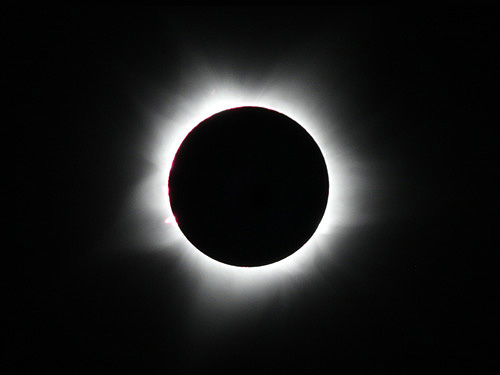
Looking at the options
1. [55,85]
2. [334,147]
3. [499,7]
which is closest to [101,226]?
[55,85]

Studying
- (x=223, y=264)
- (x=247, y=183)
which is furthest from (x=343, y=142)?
(x=223, y=264)

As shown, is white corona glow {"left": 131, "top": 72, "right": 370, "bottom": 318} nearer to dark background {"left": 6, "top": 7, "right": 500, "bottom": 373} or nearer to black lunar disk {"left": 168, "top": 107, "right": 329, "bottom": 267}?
dark background {"left": 6, "top": 7, "right": 500, "bottom": 373}

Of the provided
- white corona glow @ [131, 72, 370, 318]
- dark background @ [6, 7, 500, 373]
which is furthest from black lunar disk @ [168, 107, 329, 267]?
dark background @ [6, 7, 500, 373]

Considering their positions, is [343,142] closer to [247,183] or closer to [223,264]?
[247,183]

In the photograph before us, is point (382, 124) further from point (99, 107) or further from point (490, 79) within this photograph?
point (99, 107)

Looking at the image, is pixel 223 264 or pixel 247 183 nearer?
pixel 247 183

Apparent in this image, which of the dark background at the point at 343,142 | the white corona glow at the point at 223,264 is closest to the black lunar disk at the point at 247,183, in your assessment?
the white corona glow at the point at 223,264

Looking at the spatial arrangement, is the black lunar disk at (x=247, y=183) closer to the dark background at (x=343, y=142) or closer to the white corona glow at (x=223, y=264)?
the white corona glow at (x=223, y=264)
